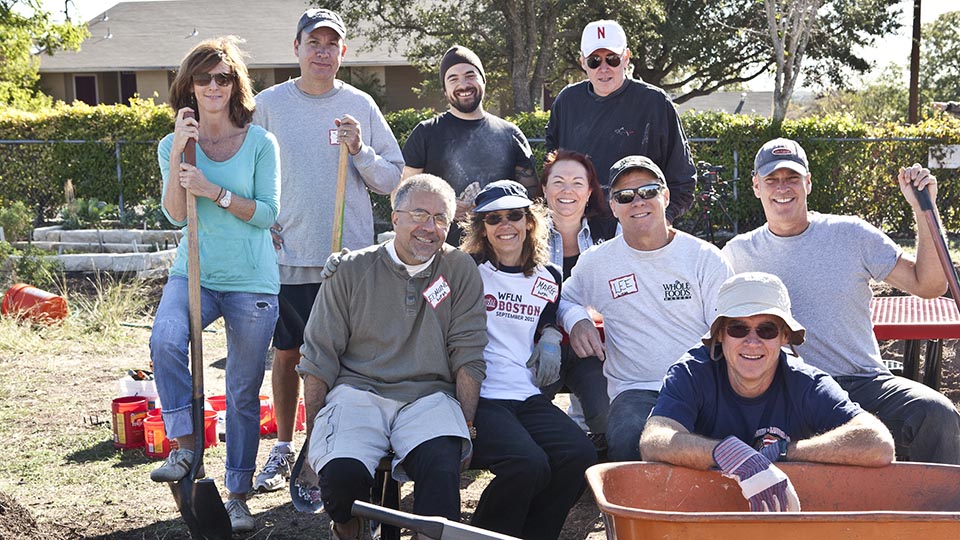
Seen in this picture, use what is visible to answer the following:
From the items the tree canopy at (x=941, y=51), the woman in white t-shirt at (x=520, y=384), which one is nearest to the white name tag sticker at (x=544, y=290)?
the woman in white t-shirt at (x=520, y=384)

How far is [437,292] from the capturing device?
12.9 ft

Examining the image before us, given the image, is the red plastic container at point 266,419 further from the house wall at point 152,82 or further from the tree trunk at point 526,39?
the house wall at point 152,82

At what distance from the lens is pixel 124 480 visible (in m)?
5.04

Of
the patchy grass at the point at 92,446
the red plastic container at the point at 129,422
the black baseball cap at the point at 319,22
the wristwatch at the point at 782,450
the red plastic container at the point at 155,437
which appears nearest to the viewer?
the wristwatch at the point at 782,450

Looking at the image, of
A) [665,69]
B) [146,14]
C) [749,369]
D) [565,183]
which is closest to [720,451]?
→ [749,369]

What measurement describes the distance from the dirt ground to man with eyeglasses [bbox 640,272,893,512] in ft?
4.68

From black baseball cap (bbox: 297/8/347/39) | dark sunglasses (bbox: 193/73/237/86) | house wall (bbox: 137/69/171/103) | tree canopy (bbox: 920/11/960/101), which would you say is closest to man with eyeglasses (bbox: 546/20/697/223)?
black baseball cap (bbox: 297/8/347/39)

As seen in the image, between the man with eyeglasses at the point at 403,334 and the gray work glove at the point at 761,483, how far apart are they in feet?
3.90

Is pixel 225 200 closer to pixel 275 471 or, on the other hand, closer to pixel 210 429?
pixel 275 471

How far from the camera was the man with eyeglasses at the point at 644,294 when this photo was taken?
4059 millimetres

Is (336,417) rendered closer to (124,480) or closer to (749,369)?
(749,369)

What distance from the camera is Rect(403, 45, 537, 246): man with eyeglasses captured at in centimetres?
507

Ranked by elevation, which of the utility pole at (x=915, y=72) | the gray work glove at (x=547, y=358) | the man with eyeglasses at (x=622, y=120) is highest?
the utility pole at (x=915, y=72)

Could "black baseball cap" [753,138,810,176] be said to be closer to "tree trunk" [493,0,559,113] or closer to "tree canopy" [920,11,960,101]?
"tree trunk" [493,0,559,113]
